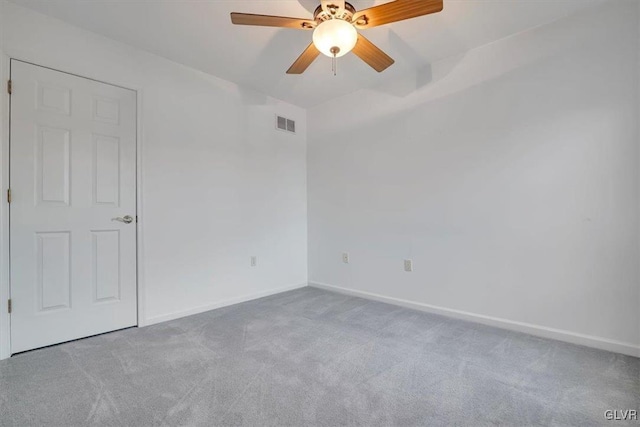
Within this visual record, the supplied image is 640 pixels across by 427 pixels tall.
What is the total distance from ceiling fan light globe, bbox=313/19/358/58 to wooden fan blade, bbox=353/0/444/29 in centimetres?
12

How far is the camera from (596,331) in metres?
2.09

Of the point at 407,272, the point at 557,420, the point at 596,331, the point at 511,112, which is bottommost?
the point at 557,420

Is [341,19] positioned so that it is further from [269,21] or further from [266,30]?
[266,30]

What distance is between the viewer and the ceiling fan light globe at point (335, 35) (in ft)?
5.45

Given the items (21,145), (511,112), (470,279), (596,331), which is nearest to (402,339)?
(470,279)

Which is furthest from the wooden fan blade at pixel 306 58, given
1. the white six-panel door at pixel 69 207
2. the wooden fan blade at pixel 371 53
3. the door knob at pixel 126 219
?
the door knob at pixel 126 219

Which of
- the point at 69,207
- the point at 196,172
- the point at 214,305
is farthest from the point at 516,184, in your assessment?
the point at 69,207

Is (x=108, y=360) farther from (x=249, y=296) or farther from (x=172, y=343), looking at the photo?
(x=249, y=296)

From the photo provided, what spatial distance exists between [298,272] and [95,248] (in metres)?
2.23

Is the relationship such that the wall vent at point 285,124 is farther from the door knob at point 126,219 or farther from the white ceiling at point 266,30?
the door knob at point 126,219

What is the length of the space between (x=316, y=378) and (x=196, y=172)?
219cm

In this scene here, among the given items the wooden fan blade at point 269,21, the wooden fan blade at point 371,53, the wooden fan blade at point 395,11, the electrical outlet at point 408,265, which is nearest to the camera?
the wooden fan blade at point 395,11

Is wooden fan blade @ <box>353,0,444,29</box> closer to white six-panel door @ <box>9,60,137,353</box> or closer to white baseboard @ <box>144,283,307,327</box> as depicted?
white six-panel door @ <box>9,60,137,353</box>

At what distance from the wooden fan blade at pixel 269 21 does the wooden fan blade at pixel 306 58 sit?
153 millimetres
